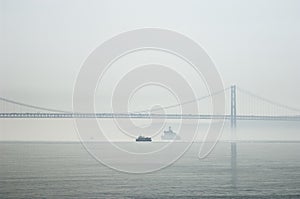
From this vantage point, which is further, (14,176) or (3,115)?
(3,115)

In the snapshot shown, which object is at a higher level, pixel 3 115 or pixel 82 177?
pixel 3 115

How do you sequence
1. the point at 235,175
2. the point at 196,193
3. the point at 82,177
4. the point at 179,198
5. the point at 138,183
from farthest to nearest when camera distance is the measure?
1. the point at 235,175
2. the point at 82,177
3. the point at 138,183
4. the point at 196,193
5. the point at 179,198

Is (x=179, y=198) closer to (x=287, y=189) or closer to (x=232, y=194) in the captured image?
(x=232, y=194)

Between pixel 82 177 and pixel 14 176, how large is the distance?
171 inches

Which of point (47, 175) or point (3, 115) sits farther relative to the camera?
point (3, 115)

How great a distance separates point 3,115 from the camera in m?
74.6

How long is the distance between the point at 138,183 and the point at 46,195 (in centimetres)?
728

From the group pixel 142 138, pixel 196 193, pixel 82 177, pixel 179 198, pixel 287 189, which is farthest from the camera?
pixel 142 138

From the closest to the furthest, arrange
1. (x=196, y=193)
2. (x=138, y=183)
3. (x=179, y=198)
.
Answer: (x=179, y=198)
(x=196, y=193)
(x=138, y=183)

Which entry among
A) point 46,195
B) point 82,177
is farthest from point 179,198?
point 82,177

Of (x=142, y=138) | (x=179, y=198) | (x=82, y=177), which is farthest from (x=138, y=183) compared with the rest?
(x=142, y=138)

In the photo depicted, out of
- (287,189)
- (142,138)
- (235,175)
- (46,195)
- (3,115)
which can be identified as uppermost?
(142,138)

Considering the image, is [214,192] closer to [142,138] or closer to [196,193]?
[196,193]

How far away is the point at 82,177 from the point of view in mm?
32469
